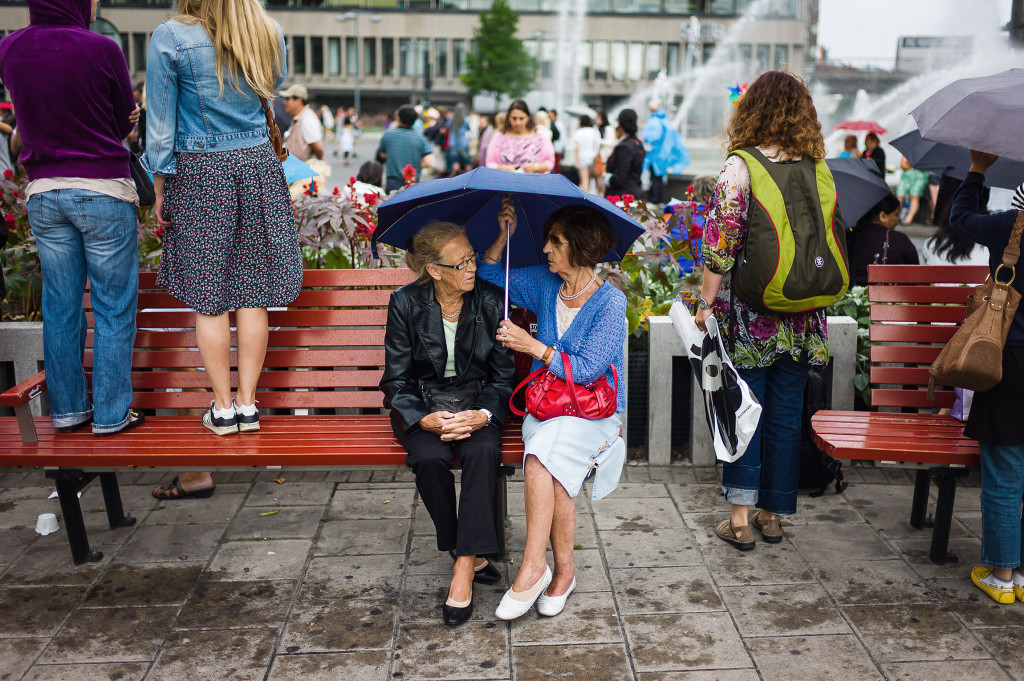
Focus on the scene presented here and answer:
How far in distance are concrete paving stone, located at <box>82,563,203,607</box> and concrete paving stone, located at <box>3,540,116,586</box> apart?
85 mm

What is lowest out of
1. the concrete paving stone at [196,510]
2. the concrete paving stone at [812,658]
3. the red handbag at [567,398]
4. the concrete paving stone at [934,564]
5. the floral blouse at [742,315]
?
the concrete paving stone at [196,510]

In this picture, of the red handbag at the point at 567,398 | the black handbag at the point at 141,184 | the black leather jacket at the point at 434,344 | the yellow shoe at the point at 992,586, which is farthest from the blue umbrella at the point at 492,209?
the yellow shoe at the point at 992,586

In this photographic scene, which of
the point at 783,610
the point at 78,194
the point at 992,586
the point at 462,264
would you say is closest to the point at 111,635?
the point at 78,194

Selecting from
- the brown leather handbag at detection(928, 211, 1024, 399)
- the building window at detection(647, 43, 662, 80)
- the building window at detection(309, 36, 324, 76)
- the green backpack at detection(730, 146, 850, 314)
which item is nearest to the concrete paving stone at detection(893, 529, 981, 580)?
the brown leather handbag at detection(928, 211, 1024, 399)

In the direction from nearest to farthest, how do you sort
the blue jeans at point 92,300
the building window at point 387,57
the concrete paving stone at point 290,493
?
the blue jeans at point 92,300, the concrete paving stone at point 290,493, the building window at point 387,57

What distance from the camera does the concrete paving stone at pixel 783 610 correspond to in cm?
348

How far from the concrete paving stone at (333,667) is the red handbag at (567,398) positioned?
1.06 meters

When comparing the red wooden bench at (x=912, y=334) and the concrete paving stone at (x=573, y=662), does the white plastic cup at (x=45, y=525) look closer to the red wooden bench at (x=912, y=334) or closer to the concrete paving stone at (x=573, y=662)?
the concrete paving stone at (x=573, y=662)

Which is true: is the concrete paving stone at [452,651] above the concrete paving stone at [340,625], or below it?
above

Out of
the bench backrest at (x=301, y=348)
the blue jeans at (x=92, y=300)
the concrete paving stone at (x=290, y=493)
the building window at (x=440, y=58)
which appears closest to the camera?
the blue jeans at (x=92, y=300)

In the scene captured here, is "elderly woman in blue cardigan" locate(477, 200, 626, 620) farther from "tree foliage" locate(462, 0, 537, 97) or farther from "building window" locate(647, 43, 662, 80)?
"building window" locate(647, 43, 662, 80)

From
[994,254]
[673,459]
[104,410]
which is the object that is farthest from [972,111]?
[104,410]

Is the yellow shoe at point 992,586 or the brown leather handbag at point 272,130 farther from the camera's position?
the brown leather handbag at point 272,130

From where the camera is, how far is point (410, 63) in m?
76.4
